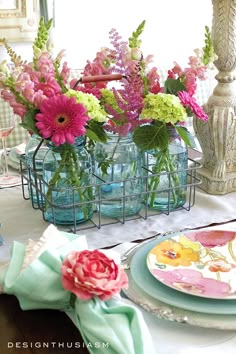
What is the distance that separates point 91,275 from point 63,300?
0.27 ft

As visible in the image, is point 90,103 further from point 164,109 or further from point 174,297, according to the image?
point 174,297

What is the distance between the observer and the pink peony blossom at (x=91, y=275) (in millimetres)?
619

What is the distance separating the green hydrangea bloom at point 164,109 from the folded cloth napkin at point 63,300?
0.28 m

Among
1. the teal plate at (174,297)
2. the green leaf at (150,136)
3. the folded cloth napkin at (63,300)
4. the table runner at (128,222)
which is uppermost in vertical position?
the green leaf at (150,136)

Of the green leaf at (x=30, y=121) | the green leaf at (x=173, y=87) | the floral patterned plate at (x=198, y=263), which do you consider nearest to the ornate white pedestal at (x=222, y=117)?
the green leaf at (x=173, y=87)

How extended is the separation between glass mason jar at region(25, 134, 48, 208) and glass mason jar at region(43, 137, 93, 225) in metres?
0.02

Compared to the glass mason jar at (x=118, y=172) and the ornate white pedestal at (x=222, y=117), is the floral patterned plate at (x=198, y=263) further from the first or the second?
the ornate white pedestal at (x=222, y=117)

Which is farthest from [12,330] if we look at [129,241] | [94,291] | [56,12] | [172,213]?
[56,12]

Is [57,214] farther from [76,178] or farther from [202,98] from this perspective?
[202,98]

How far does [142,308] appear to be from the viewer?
2.32 feet

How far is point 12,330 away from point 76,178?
1.15 ft

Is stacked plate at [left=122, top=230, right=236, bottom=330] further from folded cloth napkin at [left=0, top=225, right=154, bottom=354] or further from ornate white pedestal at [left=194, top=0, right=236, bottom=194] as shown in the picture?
ornate white pedestal at [left=194, top=0, right=236, bottom=194]

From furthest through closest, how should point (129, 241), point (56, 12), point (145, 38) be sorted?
point (145, 38), point (56, 12), point (129, 241)

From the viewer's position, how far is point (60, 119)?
33.9 inches
